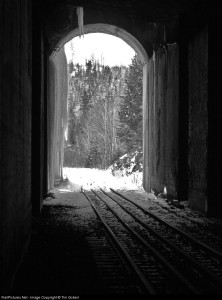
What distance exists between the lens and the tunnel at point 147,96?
4992mm

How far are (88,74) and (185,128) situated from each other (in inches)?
2436

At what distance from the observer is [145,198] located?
15.5m

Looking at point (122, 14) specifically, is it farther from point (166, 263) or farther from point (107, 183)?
point (107, 183)

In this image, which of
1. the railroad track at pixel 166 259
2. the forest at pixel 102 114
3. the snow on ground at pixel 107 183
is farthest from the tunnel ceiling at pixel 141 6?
the forest at pixel 102 114

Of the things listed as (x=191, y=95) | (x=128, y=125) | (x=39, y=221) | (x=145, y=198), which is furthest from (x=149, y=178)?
(x=128, y=125)

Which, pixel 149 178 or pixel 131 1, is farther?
pixel 149 178

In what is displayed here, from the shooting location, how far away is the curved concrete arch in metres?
16.6

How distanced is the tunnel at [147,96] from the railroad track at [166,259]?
5.59 feet

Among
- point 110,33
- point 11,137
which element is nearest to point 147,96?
point 110,33

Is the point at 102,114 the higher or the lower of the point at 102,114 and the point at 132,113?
the higher

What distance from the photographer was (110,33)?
17.8m

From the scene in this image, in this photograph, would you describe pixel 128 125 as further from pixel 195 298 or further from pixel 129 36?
pixel 195 298

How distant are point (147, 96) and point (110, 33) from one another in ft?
10.8

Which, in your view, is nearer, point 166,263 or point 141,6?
point 166,263
